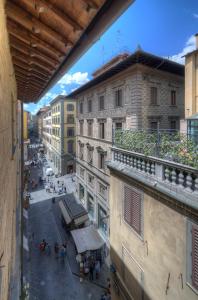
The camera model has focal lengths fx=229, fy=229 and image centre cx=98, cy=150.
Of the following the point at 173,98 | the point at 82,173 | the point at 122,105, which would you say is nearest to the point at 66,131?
the point at 82,173

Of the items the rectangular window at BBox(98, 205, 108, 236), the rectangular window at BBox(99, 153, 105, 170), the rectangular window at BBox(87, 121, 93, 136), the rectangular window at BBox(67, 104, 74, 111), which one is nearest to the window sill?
the rectangular window at BBox(98, 205, 108, 236)

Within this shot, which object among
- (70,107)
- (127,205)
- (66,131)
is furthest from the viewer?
(70,107)

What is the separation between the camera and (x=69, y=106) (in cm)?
4666

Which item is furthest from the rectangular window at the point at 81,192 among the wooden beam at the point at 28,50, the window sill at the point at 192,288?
the wooden beam at the point at 28,50

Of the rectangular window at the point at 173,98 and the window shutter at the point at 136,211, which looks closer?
the window shutter at the point at 136,211

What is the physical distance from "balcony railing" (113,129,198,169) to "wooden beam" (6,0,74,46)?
14.3ft

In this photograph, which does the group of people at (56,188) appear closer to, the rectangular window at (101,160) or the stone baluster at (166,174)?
the rectangular window at (101,160)

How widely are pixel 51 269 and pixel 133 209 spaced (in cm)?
1310

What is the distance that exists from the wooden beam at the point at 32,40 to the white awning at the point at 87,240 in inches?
665

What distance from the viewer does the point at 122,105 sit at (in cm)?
1858

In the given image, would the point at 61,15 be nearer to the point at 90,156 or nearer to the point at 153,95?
the point at 153,95

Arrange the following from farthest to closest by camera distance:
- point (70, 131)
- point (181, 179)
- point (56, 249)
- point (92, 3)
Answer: point (70, 131) → point (56, 249) → point (181, 179) → point (92, 3)

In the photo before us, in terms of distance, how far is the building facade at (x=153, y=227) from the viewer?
5801mm

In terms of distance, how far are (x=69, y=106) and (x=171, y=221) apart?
42.4 metres
